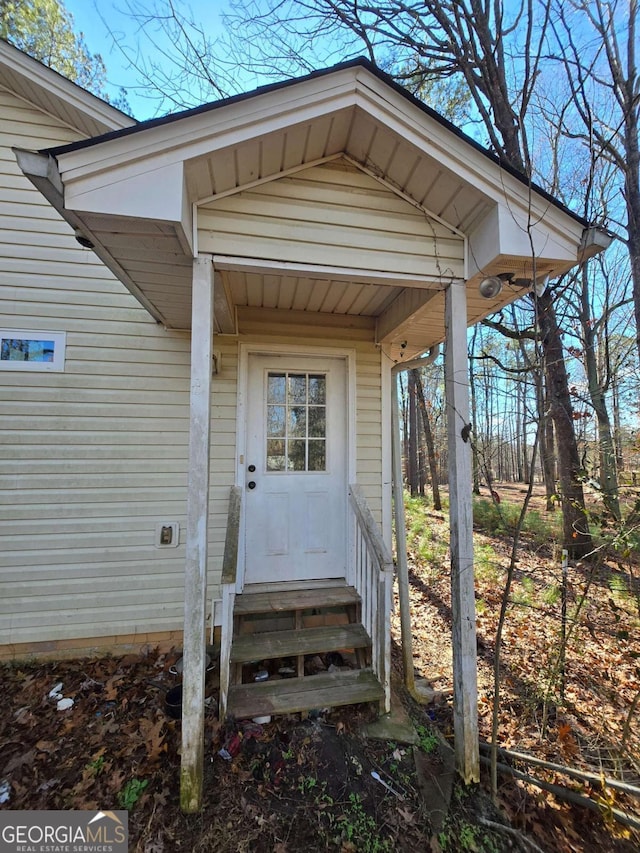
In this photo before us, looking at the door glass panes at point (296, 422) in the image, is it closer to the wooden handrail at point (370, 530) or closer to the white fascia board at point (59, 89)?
the wooden handrail at point (370, 530)

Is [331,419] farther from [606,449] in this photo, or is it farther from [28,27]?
[28,27]

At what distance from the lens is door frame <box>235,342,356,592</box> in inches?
127

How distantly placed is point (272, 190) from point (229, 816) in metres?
3.31

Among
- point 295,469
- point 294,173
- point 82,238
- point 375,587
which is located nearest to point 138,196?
point 82,238

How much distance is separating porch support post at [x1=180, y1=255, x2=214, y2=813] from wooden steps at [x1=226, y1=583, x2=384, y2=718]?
0.38 m

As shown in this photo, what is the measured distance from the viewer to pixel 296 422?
3.45 metres

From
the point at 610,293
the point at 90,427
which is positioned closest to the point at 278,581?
the point at 90,427

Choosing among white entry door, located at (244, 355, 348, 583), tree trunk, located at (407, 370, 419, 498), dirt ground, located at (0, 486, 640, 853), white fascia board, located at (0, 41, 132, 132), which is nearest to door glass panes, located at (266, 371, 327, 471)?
white entry door, located at (244, 355, 348, 583)

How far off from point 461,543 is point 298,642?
1.38 metres

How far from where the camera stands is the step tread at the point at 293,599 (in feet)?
9.11

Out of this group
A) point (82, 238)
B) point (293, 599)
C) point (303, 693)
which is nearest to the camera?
point (82, 238)

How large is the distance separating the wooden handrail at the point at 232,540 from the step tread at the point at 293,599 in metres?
0.46

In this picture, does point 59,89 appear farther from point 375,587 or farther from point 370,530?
point 375,587

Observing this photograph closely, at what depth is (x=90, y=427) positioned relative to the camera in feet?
10.1
